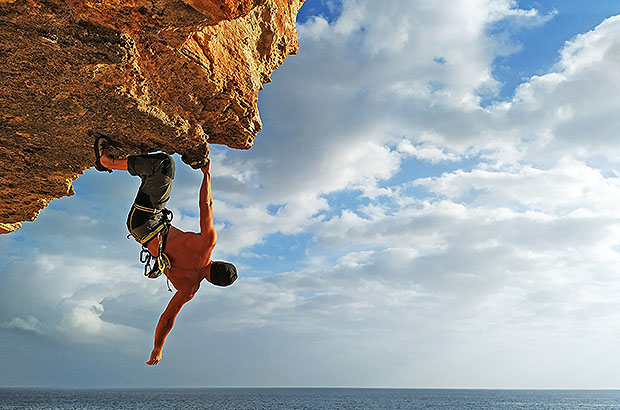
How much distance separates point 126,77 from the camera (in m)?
4.82

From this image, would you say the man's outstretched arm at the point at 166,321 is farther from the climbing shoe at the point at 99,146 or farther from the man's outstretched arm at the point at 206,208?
the climbing shoe at the point at 99,146

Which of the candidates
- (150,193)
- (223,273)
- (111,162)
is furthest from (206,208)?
(111,162)

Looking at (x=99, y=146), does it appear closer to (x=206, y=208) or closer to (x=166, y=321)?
(x=206, y=208)

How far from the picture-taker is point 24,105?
515 cm

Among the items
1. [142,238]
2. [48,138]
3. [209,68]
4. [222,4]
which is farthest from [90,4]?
[142,238]

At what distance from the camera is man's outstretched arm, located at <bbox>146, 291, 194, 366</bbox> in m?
6.73

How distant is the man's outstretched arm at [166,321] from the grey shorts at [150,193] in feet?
3.35

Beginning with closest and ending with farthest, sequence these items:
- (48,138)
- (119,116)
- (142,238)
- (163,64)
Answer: (163,64)
(119,116)
(48,138)
(142,238)

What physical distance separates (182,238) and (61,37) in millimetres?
3081

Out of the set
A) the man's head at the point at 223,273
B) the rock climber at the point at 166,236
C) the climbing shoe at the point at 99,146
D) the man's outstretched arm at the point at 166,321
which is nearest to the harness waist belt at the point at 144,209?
the rock climber at the point at 166,236

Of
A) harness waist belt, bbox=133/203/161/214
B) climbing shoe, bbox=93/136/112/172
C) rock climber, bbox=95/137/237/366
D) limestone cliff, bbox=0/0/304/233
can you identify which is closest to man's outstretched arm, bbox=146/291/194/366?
rock climber, bbox=95/137/237/366

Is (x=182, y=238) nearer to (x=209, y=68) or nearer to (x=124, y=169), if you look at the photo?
(x=124, y=169)

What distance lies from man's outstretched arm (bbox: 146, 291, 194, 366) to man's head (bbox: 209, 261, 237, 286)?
1.54ft

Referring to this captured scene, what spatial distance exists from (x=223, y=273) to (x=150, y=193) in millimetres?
1434
